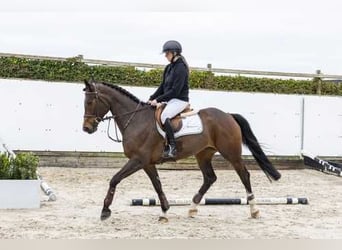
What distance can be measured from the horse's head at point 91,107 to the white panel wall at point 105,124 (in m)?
4.27

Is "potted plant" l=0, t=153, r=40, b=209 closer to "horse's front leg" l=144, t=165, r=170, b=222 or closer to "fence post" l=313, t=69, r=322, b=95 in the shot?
"horse's front leg" l=144, t=165, r=170, b=222

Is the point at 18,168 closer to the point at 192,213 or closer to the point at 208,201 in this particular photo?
the point at 192,213

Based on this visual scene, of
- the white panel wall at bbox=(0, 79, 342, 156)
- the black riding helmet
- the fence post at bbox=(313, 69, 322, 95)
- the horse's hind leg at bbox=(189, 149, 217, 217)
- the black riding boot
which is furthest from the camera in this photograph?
the fence post at bbox=(313, 69, 322, 95)

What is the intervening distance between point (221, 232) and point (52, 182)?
4.33 m

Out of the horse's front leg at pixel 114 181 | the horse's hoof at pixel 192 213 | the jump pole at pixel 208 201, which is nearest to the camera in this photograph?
the horse's front leg at pixel 114 181

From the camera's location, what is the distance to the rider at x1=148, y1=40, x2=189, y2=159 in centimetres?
599

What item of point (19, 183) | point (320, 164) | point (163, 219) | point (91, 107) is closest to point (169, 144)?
point (163, 219)

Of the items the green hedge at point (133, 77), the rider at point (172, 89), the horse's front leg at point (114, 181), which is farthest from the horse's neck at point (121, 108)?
the green hedge at point (133, 77)

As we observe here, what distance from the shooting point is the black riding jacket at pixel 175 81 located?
5988mm

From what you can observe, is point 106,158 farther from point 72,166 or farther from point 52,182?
point 52,182

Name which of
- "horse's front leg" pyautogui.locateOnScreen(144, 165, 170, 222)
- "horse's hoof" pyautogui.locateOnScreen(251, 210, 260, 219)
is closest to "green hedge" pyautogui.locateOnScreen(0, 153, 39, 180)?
"horse's front leg" pyautogui.locateOnScreen(144, 165, 170, 222)

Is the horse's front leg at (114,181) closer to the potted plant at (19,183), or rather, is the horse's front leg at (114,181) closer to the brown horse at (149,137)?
the brown horse at (149,137)

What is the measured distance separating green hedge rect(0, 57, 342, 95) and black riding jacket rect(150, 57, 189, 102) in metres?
5.21

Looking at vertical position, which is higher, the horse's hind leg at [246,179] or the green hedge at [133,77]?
the green hedge at [133,77]
